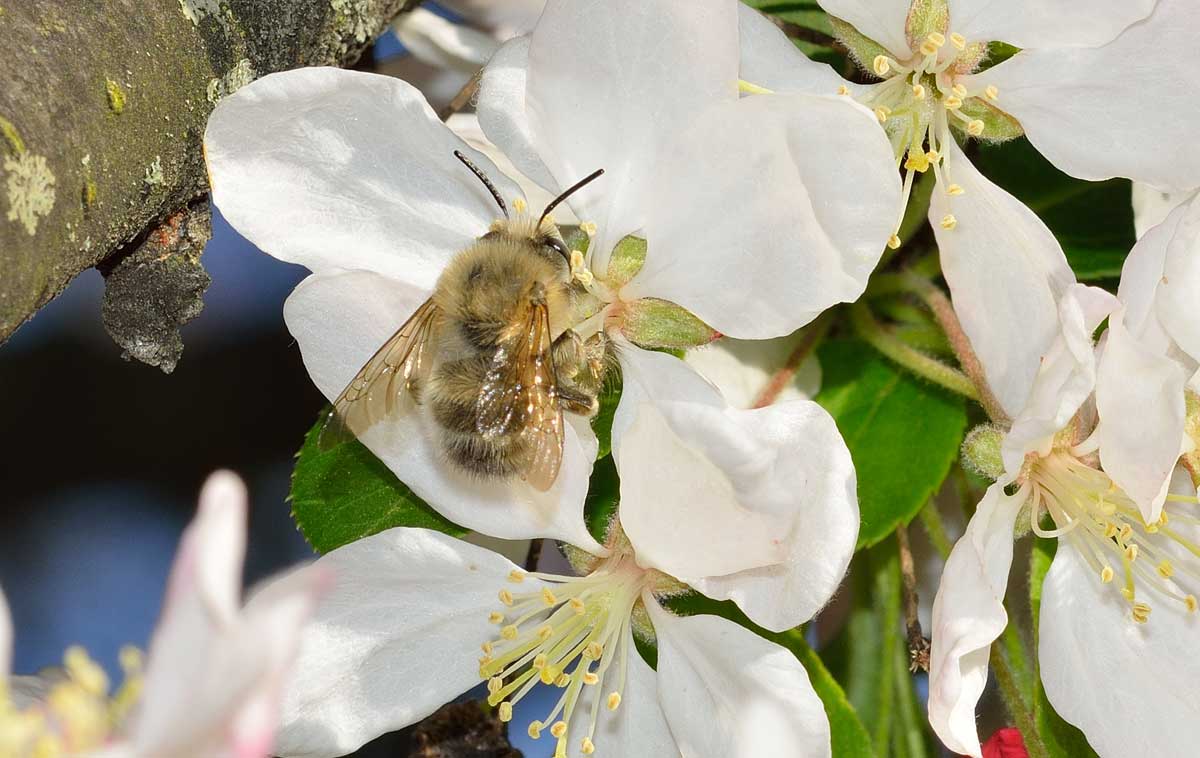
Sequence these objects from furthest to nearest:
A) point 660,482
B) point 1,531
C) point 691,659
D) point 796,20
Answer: point 1,531, point 796,20, point 691,659, point 660,482

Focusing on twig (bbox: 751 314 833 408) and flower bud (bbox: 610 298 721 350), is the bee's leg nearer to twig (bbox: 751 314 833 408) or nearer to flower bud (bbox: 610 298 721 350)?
flower bud (bbox: 610 298 721 350)

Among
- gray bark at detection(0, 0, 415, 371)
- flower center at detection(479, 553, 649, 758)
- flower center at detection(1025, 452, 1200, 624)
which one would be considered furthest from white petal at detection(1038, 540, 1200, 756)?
gray bark at detection(0, 0, 415, 371)

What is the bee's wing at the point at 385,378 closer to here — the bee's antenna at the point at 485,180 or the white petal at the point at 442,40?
the bee's antenna at the point at 485,180

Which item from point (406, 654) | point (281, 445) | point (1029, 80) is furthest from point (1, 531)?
point (1029, 80)

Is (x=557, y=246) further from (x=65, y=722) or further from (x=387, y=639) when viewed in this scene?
(x=65, y=722)

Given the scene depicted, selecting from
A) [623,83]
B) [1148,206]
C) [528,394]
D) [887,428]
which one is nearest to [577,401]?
[528,394]

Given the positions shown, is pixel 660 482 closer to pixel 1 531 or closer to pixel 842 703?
pixel 842 703

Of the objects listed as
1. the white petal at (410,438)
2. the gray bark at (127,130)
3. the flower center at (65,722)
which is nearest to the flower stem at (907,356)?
the white petal at (410,438)
